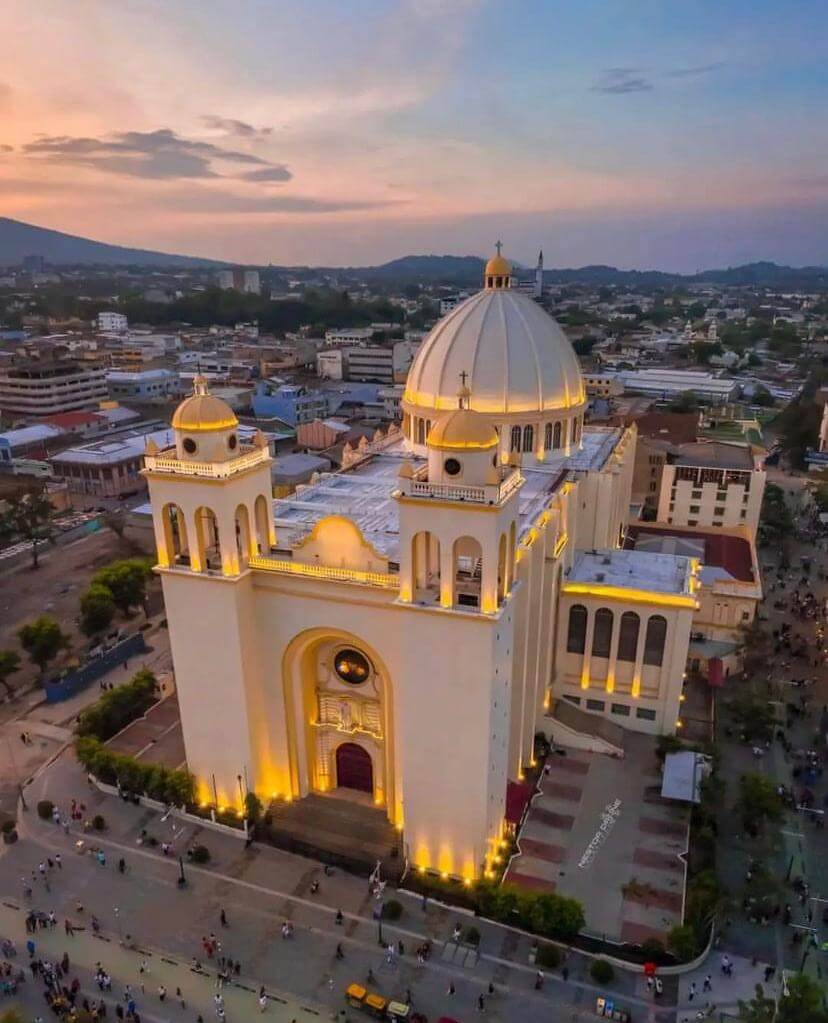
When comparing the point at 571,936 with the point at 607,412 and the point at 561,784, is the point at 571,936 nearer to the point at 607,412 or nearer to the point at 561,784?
the point at 561,784

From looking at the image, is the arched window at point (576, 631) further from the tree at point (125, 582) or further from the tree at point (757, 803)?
the tree at point (125, 582)

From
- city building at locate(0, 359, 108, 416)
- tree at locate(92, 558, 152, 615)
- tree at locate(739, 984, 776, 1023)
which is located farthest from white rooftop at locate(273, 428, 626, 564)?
city building at locate(0, 359, 108, 416)

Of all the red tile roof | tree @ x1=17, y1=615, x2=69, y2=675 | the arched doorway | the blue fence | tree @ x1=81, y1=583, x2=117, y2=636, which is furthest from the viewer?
the red tile roof

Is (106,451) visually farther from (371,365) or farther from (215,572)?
(371,365)

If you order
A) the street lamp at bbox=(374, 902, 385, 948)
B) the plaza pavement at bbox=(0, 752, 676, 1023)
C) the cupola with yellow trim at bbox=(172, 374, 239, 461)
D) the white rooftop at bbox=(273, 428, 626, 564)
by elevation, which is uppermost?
the cupola with yellow trim at bbox=(172, 374, 239, 461)

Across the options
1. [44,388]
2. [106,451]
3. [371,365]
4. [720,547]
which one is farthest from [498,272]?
A: [371,365]

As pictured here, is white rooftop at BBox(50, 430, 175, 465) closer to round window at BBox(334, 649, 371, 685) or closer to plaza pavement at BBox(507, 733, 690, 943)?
round window at BBox(334, 649, 371, 685)
